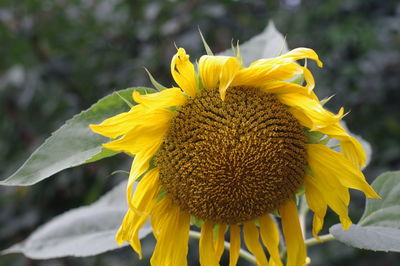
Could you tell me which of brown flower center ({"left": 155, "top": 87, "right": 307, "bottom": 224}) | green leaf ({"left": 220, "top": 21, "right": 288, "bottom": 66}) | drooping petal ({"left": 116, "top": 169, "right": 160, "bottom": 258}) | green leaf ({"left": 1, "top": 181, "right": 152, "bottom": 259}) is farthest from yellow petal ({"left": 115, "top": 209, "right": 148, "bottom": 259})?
green leaf ({"left": 220, "top": 21, "right": 288, "bottom": 66})

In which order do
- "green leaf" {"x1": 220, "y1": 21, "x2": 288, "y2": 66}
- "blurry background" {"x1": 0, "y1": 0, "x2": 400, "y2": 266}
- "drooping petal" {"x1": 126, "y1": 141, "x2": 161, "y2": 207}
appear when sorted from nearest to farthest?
"drooping petal" {"x1": 126, "y1": 141, "x2": 161, "y2": 207}, "green leaf" {"x1": 220, "y1": 21, "x2": 288, "y2": 66}, "blurry background" {"x1": 0, "y1": 0, "x2": 400, "y2": 266}

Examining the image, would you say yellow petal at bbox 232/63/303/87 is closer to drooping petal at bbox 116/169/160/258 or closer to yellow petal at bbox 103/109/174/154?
yellow petal at bbox 103/109/174/154

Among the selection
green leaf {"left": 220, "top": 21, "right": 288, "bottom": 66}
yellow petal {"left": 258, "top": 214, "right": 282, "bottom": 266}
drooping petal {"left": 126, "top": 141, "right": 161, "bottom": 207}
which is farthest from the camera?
green leaf {"left": 220, "top": 21, "right": 288, "bottom": 66}

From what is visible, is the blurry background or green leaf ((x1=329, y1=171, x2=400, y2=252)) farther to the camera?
the blurry background

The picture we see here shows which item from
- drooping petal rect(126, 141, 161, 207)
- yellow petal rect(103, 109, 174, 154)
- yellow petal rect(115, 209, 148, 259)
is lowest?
yellow petal rect(115, 209, 148, 259)

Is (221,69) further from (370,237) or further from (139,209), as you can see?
(370,237)

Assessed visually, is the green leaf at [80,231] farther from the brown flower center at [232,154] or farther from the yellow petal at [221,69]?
the yellow petal at [221,69]

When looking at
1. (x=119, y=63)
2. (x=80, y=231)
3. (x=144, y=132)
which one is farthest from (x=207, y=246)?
(x=119, y=63)
